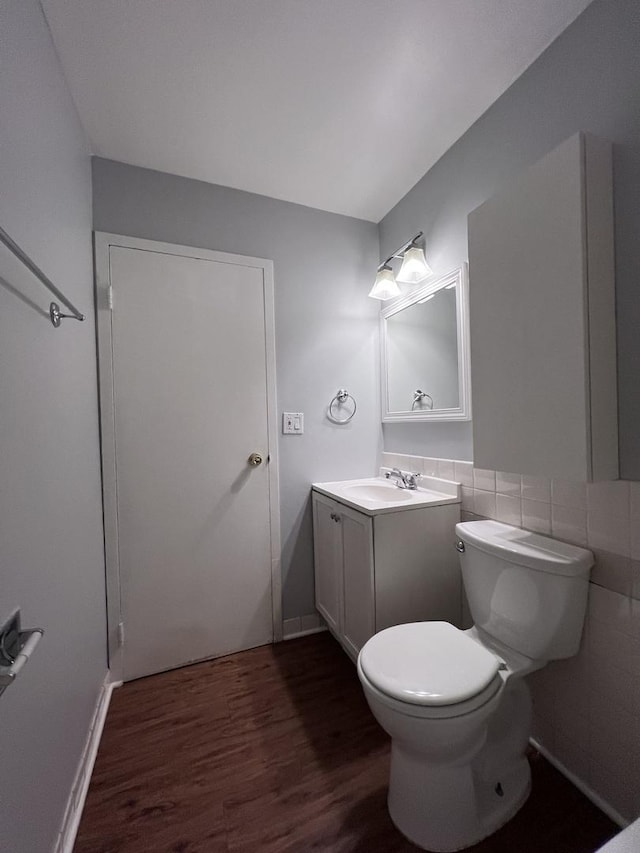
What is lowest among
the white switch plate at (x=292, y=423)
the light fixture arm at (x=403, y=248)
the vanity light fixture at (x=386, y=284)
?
the white switch plate at (x=292, y=423)

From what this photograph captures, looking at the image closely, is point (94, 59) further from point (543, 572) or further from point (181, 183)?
point (543, 572)

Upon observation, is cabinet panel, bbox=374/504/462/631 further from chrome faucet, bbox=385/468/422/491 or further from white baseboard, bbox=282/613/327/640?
white baseboard, bbox=282/613/327/640

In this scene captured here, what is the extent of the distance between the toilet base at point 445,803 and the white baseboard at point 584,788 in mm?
242

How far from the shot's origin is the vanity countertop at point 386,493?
4.62 ft

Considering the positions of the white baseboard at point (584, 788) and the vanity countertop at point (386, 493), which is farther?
the vanity countertop at point (386, 493)

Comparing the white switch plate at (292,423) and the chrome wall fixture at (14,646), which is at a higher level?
the white switch plate at (292,423)

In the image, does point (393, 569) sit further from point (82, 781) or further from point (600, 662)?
point (82, 781)

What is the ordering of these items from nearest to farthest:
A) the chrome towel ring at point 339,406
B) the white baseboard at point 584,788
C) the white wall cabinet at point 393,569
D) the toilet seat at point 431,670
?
1. the toilet seat at point 431,670
2. the white baseboard at point 584,788
3. the white wall cabinet at point 393,569
4. the chrome towel ring at point 339,406

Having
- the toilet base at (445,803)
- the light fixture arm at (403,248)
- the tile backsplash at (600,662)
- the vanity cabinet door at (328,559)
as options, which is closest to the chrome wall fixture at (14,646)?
the toilet base at (445,803)

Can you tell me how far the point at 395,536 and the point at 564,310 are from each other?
0.96m

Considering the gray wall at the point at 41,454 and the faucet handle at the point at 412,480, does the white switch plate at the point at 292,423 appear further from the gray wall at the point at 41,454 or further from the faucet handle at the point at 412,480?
the gray wall at the point at 41,454

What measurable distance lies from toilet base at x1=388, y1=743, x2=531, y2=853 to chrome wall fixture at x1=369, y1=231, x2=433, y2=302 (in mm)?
1853

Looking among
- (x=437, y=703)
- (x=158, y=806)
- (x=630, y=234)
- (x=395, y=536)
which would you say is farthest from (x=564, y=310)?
(x=158, y=806)

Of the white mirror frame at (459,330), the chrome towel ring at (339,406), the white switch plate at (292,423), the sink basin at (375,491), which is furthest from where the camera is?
the chrome towel ring at (339,406)
